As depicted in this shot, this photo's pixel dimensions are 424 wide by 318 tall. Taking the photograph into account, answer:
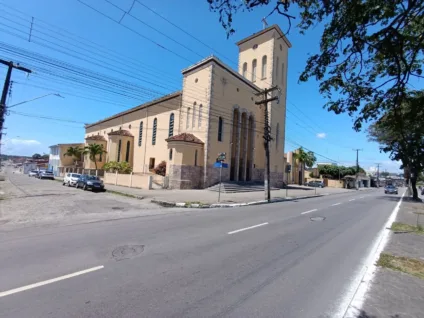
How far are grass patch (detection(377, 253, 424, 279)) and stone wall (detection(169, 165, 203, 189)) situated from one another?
2178 cm

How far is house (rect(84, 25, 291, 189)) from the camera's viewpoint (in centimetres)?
2816

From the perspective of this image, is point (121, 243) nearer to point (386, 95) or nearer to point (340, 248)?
point (340, 248)

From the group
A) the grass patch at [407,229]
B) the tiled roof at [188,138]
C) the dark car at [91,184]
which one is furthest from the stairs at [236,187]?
the grass patch at [407,229]

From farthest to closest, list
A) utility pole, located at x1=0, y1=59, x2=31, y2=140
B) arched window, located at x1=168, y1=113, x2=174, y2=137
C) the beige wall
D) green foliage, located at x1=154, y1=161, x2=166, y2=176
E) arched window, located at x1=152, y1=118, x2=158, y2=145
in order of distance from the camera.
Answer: arched window, located at x1=152, y1=118, x2=158, y2=145
the beige wall
arched window, located at x1=168, y1=113, x2=174, y2=137
green foliage, located at x1=154, y1=161, x2=166, y2=176
utility pole, located at x1=0, y1=59, x2=31, y2=140

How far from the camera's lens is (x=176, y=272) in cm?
468

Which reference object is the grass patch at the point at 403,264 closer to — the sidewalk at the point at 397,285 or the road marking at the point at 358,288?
the sidewalk at the point at 397,285

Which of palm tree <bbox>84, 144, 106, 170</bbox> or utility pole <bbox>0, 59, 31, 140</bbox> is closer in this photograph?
utility pole <bbox>0, 59, 31, 140</bbox>

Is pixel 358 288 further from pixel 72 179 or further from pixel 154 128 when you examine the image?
pixel 154 128

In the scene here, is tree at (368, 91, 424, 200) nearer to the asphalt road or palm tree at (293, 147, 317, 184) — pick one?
the asphalt road

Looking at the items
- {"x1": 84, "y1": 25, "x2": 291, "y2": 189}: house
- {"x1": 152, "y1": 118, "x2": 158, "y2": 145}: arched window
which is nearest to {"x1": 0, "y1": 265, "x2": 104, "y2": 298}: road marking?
{"x1": 84, "y1": 25, "x2": 291, "y2": 189}: house

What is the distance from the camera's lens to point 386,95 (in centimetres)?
525

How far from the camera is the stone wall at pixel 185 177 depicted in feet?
87.7

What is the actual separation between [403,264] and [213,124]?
80.7 feet

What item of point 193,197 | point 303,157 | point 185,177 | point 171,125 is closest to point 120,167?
point 171,125
